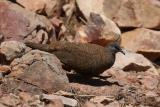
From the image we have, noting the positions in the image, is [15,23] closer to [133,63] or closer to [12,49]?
[12,49]

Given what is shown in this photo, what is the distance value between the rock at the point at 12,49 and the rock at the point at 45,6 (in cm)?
209

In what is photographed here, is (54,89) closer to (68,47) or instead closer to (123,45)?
(68,47)

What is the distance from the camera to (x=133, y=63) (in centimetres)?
1245

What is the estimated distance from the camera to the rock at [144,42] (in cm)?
1352

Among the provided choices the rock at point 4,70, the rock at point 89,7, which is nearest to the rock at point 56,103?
the rock at point 4,70

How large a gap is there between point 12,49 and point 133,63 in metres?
2.56

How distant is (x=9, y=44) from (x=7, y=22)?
1.28 metres

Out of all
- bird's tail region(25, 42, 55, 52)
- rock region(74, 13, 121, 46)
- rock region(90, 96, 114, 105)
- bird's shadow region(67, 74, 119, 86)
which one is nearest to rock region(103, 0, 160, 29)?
rock region(74, 13, 121, 46)

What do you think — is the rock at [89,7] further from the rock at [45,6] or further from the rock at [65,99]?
the rock at [65,99]

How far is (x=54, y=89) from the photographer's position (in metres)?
10.2

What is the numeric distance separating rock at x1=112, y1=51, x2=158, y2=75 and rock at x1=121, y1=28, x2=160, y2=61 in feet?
2.61

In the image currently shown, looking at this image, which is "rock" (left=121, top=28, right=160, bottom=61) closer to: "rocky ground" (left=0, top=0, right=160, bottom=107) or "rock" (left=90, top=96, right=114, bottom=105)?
"rocky ground" (left=0, top=0, right=160, bottom=107)

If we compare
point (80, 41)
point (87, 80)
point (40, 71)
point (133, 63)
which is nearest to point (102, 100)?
point (40, 71)

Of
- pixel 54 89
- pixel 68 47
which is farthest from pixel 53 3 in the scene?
pixel 54 89
